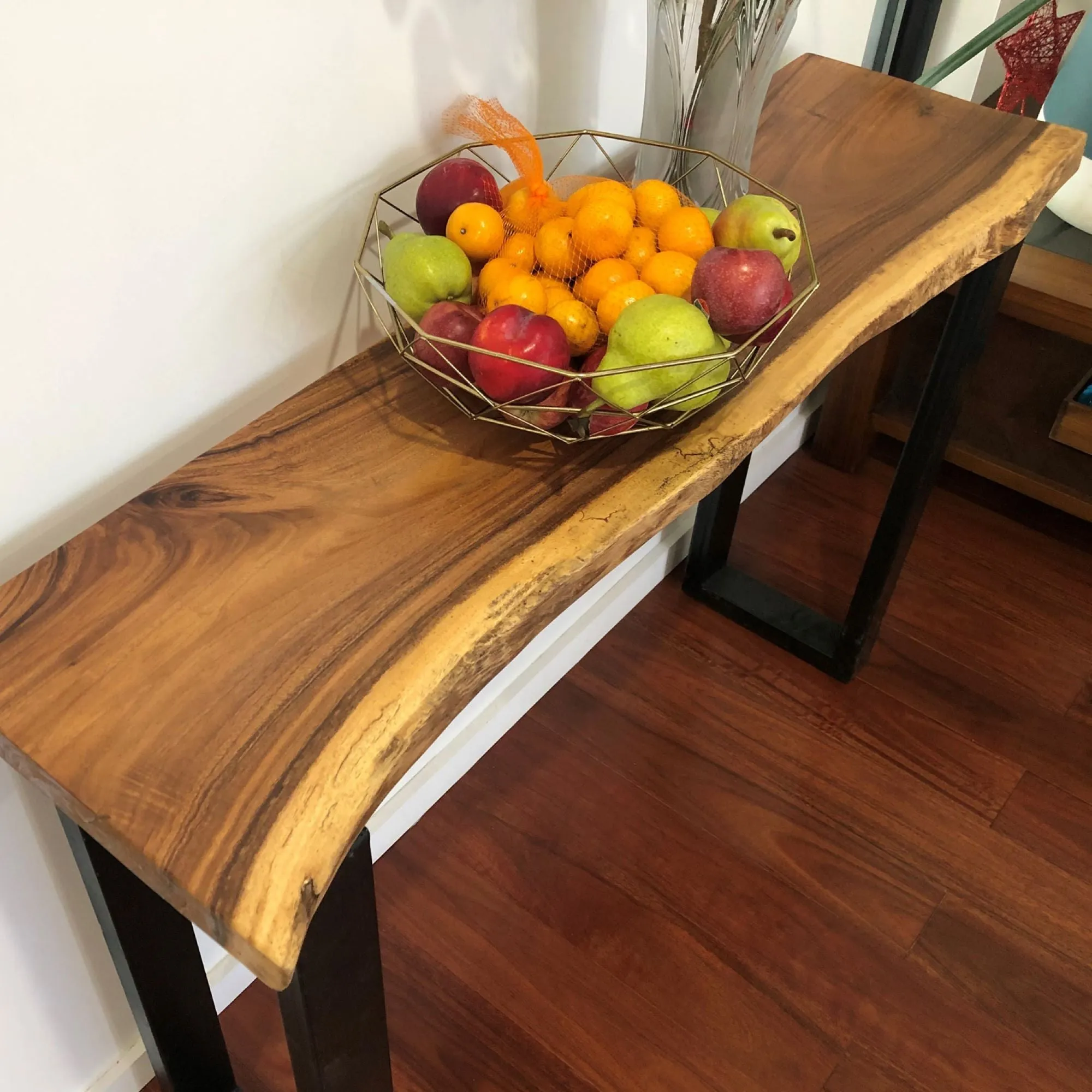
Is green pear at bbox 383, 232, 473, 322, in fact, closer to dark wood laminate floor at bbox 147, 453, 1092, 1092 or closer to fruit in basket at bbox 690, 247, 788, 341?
fruit in basket at bbox 690, 247, 788, 341

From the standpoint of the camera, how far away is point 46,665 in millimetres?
606

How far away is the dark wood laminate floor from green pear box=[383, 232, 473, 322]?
2.64 ft

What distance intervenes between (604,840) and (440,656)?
0.79 meters

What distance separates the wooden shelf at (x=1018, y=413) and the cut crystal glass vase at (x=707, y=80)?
0.93 meters

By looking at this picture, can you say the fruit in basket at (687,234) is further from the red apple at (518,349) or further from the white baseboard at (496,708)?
the white baseboard at (496,708)

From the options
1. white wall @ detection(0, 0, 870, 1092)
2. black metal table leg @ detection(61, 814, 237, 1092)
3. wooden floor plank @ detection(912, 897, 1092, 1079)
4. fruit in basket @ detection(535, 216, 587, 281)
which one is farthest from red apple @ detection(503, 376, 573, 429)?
wooden floor plank @ detection(912, 897, 1092, 1079)

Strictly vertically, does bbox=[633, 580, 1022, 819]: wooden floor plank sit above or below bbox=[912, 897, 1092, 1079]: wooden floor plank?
above

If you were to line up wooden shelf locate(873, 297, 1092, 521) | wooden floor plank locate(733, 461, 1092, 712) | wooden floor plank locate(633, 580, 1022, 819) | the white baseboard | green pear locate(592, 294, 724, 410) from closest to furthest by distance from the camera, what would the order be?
green pear locate(592, 294, 724, 410), the white baseboard, wooden floor plank locate(633, 580, 1022, 819), wooden floor plank locate(733, 461, 1092, 712), wooden shelf locate(873, 297, 1092, 521)

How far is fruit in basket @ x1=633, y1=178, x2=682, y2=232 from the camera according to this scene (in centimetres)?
76

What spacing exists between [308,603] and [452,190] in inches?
13.1

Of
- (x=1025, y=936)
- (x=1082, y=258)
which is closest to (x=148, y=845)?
(x=1025, y=936)

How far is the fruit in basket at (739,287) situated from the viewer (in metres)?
0.68

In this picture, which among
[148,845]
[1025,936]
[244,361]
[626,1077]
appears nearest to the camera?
[148,845]

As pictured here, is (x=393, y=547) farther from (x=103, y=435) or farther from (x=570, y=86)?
(x=570, y=86)
